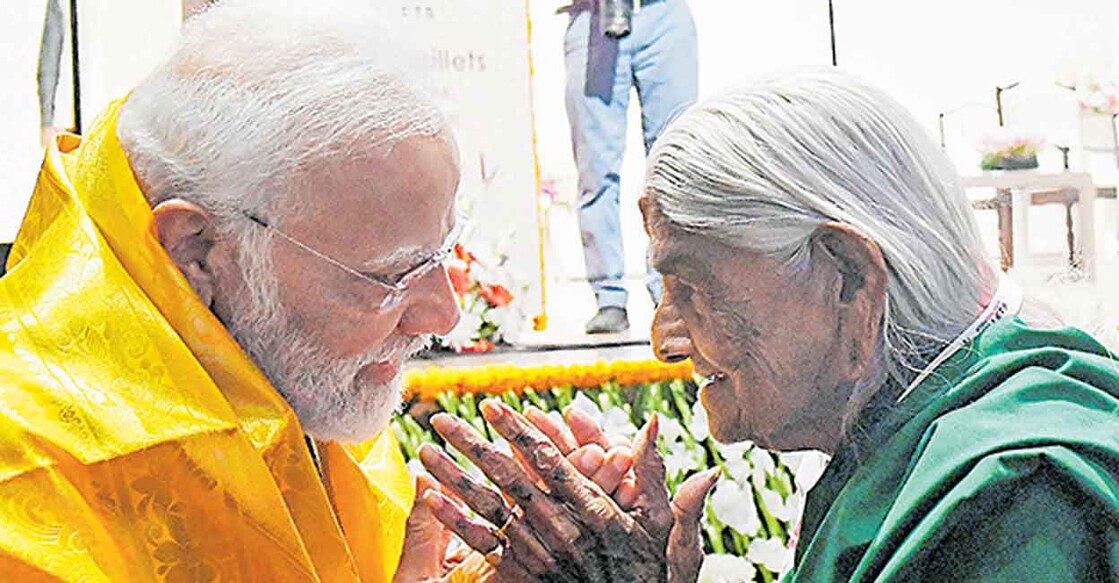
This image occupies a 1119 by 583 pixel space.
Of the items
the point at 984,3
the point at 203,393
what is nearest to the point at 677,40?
the point at 984,3

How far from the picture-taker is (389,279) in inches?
69.6

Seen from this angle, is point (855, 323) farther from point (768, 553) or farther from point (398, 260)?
point (768, 553)

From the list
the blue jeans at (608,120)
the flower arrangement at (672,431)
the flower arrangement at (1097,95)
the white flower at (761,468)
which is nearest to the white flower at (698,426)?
the flower arrangement at (672,431)

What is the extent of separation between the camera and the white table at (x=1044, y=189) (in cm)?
505

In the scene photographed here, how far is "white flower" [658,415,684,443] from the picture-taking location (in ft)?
10.8

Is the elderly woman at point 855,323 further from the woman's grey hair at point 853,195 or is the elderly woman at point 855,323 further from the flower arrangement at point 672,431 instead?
the flower arrangement at point 672,431

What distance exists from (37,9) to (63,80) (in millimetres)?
207

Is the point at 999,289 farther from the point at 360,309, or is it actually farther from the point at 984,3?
the point at 984,3

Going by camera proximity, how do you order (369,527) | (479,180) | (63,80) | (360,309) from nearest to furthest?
(360,309) → (369,527) → (63,80) → (479,180)

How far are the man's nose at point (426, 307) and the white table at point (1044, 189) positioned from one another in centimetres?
332

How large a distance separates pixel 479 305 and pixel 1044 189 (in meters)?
2.37

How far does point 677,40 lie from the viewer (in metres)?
4.96

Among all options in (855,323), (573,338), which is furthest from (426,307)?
(573,338)

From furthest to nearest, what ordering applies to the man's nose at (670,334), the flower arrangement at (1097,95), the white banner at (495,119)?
the flower arrangement at (1097,95), the white banner at (495,119), the man's nose at (670,334)
